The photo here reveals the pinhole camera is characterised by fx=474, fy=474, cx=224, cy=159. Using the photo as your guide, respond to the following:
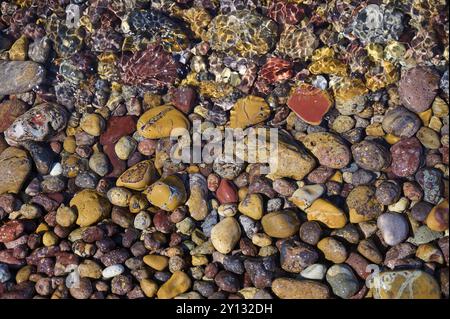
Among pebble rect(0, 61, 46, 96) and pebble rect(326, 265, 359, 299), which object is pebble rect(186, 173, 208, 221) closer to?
pebble rect(326, 265, 359, 299)

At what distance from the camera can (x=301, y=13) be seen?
538cm

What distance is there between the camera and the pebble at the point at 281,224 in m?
4.38

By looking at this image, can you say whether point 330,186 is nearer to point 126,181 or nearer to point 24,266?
point 126,181

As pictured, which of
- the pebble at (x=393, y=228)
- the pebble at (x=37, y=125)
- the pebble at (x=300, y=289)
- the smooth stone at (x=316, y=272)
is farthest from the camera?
the pebble at (x=37, y=125)

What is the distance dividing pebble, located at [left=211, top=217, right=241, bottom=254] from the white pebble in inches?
34.7

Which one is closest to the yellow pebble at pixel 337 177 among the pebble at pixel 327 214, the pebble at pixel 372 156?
the pebble at pixel 372 156

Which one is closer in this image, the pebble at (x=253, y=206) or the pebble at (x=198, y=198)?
the pebble at (x=253, y=206)

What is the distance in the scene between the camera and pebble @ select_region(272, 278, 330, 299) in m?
4.05

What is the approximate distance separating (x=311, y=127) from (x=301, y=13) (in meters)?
1.36

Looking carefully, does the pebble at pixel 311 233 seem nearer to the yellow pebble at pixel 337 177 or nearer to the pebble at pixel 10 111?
the yellow pebble at pixel 337 177

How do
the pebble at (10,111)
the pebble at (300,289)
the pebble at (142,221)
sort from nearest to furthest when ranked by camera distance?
the pebble at (300,289) → the pebble at (142,221) → the pebble at (10,111)

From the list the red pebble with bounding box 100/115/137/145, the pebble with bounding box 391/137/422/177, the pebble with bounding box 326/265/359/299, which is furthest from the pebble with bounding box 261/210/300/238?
the red pebble with bounding box 100/115/137/145

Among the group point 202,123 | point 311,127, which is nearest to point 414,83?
point 311,127

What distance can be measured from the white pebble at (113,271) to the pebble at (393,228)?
7.94 feet
